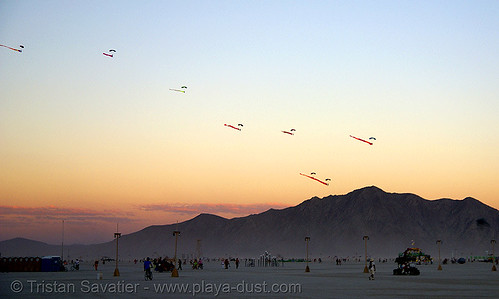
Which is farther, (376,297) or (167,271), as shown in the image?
(167,271)

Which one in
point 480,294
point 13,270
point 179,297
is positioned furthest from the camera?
point 13,270

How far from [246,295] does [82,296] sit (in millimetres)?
9593

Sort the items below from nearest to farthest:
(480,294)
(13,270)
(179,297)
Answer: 1. (179,297)
2. (480,294)
3. (13,270)

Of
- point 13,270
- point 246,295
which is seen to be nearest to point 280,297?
point 246,295

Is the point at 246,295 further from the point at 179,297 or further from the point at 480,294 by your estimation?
the point at 480,294

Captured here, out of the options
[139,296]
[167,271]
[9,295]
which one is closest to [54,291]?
[9,295]

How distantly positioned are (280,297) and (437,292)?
1149 cm

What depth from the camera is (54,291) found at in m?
41.4

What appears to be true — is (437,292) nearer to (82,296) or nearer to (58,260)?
(82,296)

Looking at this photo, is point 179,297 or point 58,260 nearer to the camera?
point 179,297

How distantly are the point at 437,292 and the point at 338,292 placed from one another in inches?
254

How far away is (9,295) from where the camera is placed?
37406 millimetres

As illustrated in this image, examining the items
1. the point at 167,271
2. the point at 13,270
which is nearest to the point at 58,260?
the point at 13,270

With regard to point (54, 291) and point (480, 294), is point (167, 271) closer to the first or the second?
point (54, 291)
